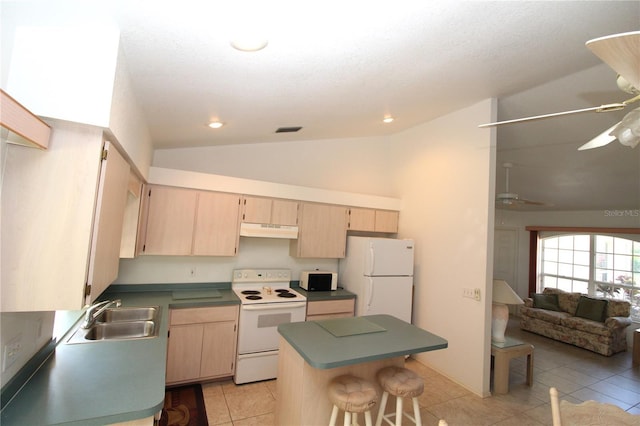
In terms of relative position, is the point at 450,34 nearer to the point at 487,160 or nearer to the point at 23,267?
the point at 487,160

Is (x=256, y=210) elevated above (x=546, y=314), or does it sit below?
above

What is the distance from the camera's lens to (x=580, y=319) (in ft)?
16.7

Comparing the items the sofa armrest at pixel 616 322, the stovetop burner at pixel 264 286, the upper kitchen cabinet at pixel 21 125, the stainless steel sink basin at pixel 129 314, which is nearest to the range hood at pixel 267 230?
the stovetop burner at pixel 264 286

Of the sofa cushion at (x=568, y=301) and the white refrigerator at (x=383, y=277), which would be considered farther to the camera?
the sofa cushion at (x=568, y=301)

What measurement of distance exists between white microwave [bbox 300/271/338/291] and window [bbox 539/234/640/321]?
564 centimetres

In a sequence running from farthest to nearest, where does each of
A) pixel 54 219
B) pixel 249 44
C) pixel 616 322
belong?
pixel 616 322
pixel 249 44
pixel 54 219

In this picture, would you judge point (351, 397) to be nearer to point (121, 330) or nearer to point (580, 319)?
point (121, 330)

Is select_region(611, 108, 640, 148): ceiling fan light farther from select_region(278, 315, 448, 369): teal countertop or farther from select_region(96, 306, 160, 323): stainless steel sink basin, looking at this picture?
select_region(96, 306, 160, 323): stainless steel sink basin

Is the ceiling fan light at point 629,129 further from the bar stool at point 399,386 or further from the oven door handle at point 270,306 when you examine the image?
the oven door handle at point 270,306

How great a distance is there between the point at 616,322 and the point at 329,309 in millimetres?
4755

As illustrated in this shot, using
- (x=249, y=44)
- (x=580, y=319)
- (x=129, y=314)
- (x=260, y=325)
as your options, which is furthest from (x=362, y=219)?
(x=580, y=319)

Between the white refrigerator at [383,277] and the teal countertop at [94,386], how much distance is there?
7.52 feet

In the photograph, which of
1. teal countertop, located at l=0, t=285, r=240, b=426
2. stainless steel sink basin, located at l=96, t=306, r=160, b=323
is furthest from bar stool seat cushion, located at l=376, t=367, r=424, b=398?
stainless steel sink basin, located at l=96, t=306, r=160, b=323

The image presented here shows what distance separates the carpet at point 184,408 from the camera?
2408mm
